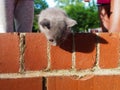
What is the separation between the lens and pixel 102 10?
8.26ft

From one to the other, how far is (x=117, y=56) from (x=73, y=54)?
0.19 metres

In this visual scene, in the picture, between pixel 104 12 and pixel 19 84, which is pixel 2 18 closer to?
pixel 19 84

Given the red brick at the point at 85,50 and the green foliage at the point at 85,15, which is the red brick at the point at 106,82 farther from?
the green foliage at the point at 85,15

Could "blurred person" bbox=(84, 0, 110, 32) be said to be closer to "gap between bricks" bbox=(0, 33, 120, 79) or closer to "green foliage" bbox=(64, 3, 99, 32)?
"gap between bricks" bbox=(0, 33, 120, 79)

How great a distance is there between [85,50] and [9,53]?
315 mm

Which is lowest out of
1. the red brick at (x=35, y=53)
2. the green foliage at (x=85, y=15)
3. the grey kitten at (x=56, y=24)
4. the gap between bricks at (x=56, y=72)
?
the green foliage at (x=85, y=15)

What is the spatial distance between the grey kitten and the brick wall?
9 cm

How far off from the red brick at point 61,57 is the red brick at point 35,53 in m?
0.04

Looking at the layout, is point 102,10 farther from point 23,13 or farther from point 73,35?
point 73,35

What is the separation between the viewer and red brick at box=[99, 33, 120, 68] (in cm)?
156

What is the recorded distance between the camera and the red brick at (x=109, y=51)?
5.11 ft


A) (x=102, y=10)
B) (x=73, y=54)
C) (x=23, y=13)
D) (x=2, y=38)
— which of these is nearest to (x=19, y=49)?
(x=2, y=38)

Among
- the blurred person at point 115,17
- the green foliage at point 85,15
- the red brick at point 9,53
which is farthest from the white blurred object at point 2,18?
the green foliage at point 85,15

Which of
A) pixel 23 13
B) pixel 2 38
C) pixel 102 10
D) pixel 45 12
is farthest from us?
pixel 102 10
